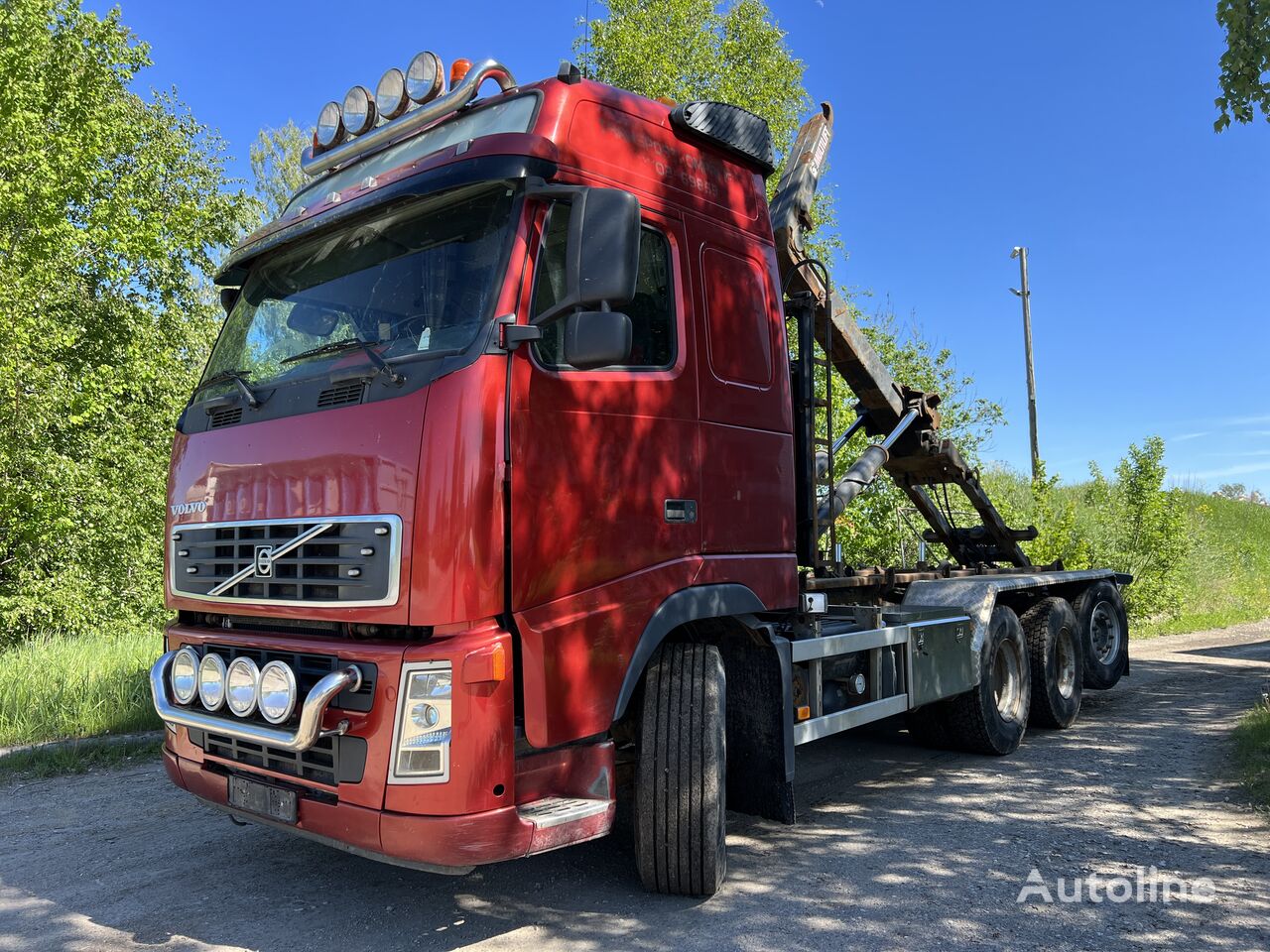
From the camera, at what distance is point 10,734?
675 cm

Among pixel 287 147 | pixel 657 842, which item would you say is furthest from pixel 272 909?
pixel 287 147

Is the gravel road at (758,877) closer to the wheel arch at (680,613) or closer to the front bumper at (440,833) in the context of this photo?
the front bumper at (440,833)

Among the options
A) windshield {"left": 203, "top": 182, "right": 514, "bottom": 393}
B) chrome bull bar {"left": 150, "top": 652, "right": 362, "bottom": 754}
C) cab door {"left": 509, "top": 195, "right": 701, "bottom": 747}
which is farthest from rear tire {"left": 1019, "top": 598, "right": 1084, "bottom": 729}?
chrome bull bar {"left": 150, "top": 652, "right": 362, "bottom": 754}

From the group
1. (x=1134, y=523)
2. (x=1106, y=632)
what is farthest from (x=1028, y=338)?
(x=1106, y=632)

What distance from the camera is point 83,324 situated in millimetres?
15820

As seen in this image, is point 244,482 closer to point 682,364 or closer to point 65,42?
point 682,364

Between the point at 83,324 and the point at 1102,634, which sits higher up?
the point at 83,324

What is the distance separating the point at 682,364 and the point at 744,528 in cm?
85

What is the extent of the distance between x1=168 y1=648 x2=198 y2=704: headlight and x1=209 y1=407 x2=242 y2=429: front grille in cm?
95

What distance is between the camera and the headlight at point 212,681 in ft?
11.4

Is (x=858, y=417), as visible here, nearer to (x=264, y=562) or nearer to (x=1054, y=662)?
(x=1054, y=662)

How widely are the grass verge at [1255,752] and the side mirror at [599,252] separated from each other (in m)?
4.61

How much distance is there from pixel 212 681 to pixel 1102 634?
320 inches

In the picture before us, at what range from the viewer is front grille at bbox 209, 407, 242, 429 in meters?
3.76
